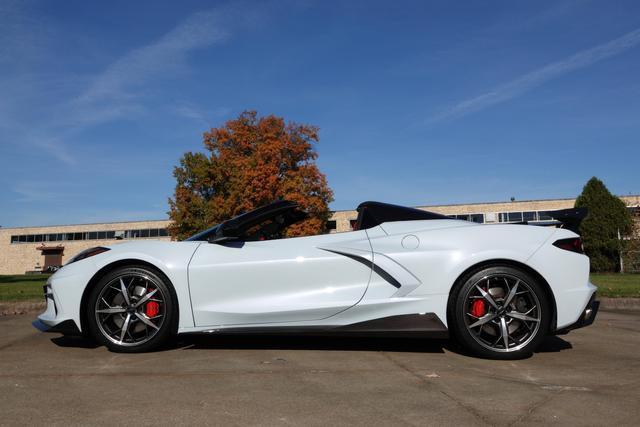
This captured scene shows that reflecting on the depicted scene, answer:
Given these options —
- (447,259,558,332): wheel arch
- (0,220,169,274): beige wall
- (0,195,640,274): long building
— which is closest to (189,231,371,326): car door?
(447,259,558,332): wheel arch

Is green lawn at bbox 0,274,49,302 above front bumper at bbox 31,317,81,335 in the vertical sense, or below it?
below

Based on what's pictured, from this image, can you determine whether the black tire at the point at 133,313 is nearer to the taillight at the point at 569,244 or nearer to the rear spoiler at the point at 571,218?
the taillight at the point at 569,244

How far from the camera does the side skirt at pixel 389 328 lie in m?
3.44

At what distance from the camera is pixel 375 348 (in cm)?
384

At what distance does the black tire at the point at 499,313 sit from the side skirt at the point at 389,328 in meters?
0.15

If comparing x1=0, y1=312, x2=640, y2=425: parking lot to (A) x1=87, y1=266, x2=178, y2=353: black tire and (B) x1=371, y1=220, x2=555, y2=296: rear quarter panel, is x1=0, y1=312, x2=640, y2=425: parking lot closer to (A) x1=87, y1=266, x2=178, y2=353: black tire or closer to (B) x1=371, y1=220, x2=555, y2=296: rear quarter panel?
(A) x1=87, y1=266, x2=178, y2=353: black tire

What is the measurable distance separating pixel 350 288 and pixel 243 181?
91.5ft

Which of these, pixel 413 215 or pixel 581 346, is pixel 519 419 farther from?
pixel 581 346

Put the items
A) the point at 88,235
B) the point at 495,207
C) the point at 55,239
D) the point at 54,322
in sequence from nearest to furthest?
1. the point at 54,322
2. the point at 495,207
3. the point at 88,235
4. the point at 55,239

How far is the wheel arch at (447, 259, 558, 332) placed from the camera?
3490 mm

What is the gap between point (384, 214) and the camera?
384cm

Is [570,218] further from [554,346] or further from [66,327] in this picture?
[66,327]

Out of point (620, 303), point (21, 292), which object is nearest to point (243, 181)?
point (21, 292)

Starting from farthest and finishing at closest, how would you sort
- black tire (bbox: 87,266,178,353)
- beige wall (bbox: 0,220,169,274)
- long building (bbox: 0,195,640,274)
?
beige wall (bbox: 0,220,169,274) < long building (bbox: 0,195,640,274) < black tire (bbox: 87,266,178,353)
